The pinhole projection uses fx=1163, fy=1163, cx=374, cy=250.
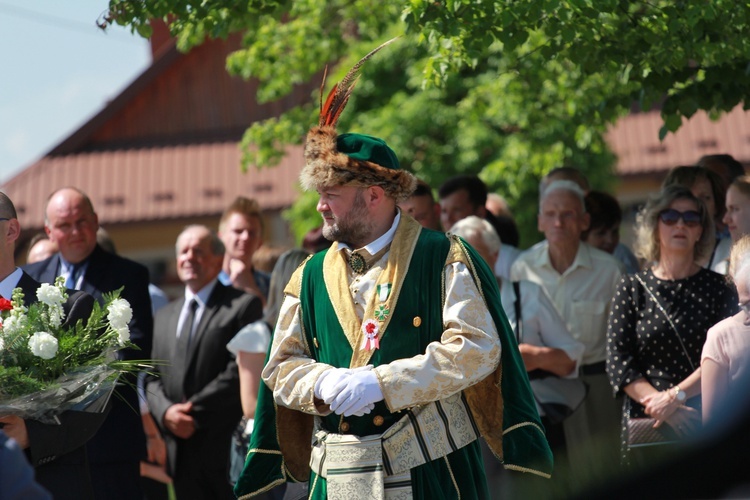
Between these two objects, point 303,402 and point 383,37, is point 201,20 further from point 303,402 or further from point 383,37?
point 383,37

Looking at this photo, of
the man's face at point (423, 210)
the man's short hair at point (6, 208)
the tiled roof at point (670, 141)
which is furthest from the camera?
the tiled roof at point (670, 141)

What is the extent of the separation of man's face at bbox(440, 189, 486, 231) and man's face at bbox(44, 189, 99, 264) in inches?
96.9

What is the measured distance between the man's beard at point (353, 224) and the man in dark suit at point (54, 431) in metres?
1.20

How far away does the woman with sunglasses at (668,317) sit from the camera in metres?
5.88

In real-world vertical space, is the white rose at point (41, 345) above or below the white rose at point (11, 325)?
below

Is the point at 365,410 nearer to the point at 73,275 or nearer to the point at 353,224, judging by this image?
the point at 353,224

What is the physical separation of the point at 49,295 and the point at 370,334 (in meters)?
1.27

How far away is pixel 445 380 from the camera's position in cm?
427

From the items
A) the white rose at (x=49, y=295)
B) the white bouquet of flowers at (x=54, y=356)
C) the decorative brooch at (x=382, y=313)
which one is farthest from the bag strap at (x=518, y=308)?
the white rose at (x=49, y=295)

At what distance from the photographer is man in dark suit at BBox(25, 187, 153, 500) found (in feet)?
19.5

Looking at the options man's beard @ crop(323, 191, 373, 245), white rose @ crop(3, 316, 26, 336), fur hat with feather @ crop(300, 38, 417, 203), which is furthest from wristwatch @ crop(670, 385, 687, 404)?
white rose @ crop(3, 316, 26, 336)

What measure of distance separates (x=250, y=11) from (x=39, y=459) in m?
3.04

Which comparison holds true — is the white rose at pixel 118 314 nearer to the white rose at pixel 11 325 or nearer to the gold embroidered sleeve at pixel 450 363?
the white rose at pixel 11 325

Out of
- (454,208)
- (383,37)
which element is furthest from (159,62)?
(454,208)
